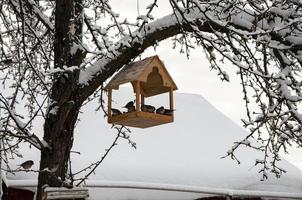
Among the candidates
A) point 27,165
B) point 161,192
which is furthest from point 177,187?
point 27,165

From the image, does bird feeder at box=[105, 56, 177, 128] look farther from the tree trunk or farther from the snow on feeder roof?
the tree trunk

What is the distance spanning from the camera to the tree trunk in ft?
12.4

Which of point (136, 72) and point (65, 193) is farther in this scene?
point (136, 72)

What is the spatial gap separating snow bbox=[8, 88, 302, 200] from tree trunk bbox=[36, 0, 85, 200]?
55.6 inches

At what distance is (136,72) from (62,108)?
24.5 inches

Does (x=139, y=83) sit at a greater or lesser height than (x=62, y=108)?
greater

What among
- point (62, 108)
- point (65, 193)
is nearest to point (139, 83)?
point (62, 108)

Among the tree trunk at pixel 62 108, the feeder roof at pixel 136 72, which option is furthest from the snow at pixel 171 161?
the feeder roof at pixel 136 72

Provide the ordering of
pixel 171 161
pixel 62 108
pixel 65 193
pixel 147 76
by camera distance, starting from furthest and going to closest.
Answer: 1. pixel 171 161
2. pixel 147 76
3. pixel 62 108
4. pixel 65 193

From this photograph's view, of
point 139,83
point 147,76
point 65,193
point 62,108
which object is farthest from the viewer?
point 147,76

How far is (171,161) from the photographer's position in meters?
6.29

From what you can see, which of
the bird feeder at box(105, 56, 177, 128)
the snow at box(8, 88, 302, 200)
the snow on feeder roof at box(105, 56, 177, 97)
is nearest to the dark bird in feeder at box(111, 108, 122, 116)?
the bird feeder at box(105, 56, 177, 128)

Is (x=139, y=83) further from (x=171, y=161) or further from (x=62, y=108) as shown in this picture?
(x=171, y=161)

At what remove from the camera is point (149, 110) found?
13.0ft
